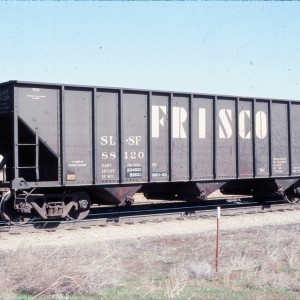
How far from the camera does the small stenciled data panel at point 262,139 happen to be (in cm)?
1730

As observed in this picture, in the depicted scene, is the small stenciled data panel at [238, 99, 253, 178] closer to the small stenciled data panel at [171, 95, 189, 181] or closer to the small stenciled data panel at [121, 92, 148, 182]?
the small stenciled data panel at [171, 95, 189, 181]

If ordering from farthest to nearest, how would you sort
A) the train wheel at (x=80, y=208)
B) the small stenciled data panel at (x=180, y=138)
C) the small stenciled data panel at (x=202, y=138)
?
the small stenciled data panel at (x=202, y=138)
the small stenciled data panel at (x=180, y=138)
the train wheel at (x=80, y=208)

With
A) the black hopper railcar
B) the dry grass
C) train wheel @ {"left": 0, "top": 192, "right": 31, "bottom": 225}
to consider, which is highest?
the black hopper railcar

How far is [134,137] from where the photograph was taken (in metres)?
14.9

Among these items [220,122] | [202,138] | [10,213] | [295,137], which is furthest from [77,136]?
[295,137]

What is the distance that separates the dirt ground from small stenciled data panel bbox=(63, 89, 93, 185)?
1.55 metres

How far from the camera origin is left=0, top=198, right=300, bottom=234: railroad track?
1373 cm

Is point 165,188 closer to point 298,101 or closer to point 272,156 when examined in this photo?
point 272,156

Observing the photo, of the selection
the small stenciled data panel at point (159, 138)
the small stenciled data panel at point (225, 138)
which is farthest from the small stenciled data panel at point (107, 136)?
the small stenciled data panel at point (225, 138)

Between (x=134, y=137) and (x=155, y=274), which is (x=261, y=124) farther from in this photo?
(x=155, y=274)

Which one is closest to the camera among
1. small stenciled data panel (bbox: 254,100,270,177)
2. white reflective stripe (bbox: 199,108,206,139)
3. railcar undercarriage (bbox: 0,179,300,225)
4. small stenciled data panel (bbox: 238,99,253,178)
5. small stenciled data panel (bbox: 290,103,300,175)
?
railcar undercarriage (bbox: 0,179,300,225)

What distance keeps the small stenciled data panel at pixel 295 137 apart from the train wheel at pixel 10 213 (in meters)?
9.63

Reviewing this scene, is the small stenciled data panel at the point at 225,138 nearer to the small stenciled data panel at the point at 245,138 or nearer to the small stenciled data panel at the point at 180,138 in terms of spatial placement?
the small stenciled data panel at the point at 245,138

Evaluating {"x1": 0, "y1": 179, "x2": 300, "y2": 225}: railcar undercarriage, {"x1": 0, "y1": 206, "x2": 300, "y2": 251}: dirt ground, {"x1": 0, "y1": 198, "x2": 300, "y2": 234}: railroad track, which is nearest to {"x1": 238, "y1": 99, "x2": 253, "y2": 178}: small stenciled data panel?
{"x1": 0, "y1": 179, "x2": 300, "y2": 225}: railcar undercarriage
